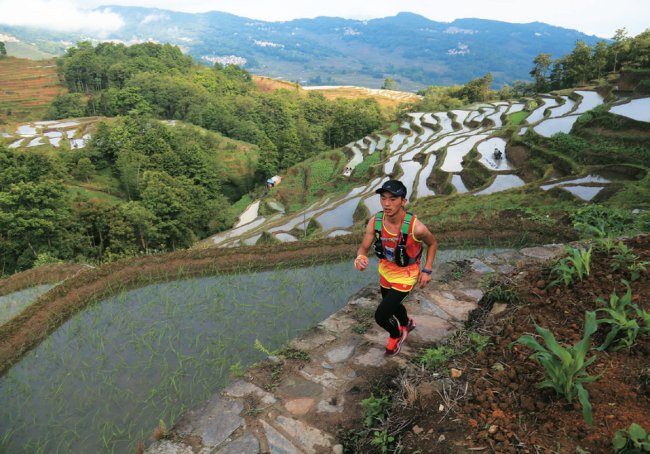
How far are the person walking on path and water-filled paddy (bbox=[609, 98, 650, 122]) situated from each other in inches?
823

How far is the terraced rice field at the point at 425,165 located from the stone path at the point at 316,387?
34.1 feet

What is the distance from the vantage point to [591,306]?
3.15m


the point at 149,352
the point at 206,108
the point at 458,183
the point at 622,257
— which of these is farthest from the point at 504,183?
the point at 206,108

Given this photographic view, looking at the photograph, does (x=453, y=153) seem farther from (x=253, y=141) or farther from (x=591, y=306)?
(x=253, y=141)

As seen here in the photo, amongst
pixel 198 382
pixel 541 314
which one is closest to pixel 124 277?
pixel 198 382

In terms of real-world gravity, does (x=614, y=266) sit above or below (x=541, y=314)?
above

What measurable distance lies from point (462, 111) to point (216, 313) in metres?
45.6

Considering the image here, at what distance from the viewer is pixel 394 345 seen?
152 inches

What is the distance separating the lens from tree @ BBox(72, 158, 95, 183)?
3578 centimetres

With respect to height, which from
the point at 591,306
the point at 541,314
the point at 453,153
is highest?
the point at 591,306

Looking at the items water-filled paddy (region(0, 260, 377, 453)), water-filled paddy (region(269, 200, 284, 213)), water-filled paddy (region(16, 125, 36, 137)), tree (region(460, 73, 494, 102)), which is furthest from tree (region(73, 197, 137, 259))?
tree (region(460, 73, 494, 102))

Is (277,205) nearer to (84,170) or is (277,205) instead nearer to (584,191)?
(84,170)

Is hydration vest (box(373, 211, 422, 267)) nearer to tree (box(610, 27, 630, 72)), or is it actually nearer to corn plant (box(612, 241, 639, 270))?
corn plant (box(612, 241, 639, 270))

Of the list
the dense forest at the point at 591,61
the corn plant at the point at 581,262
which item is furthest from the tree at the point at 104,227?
the dense forest at the point at 591,61
